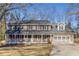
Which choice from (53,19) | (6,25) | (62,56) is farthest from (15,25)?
(62,56)

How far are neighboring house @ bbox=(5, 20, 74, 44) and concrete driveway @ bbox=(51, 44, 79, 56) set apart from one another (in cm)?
3

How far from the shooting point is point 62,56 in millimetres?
1496

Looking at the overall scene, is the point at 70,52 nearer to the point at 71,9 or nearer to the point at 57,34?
the point at 57,34

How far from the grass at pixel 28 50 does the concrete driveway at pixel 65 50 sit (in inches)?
2.0

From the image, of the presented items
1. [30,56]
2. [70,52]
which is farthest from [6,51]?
[70,52]

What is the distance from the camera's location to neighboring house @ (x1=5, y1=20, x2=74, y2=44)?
1.50 metres

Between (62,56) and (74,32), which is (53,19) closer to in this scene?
(74,32)

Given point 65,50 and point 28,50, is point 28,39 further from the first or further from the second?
point 65,50

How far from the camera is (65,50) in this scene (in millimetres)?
1498

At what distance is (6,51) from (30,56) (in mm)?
189

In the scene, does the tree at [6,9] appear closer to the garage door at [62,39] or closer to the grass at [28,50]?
the grass at [28,50]

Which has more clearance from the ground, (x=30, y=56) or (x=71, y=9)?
(x=71, y=9)

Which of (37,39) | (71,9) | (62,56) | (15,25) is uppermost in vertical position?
(71,9)

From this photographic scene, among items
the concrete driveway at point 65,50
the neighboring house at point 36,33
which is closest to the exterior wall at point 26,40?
the neighboring house at point 36,33
